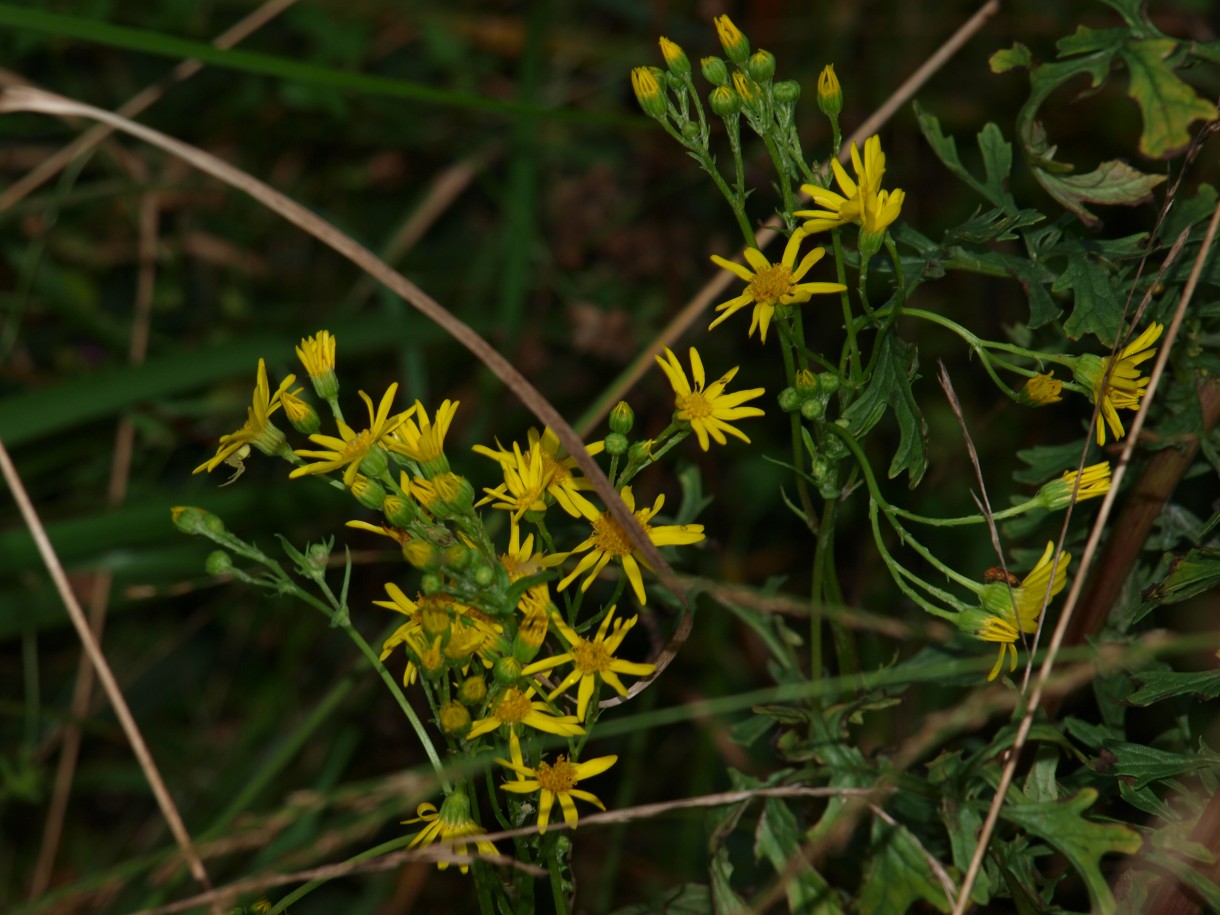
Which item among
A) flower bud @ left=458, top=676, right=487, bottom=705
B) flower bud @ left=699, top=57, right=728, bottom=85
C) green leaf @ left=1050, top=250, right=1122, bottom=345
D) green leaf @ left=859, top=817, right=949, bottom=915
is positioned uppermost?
flower bud @ left=699, top=57, right=728, bottom=85

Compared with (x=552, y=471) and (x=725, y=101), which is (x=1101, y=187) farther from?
(x=552, y=471)

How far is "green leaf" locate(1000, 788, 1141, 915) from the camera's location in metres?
1.36

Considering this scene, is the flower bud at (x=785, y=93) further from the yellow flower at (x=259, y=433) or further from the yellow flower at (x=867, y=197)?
the yellow flower at (x=259, y=433)

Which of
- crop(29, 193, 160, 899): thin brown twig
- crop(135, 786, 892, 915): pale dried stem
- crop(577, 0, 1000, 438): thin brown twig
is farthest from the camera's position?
crop(29, 193, 160, 899): thin brown twig

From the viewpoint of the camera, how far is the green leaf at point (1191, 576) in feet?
4.84

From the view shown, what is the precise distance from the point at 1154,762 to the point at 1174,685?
0.32 ft

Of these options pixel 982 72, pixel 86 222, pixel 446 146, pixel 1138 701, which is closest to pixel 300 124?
pixel 446 146

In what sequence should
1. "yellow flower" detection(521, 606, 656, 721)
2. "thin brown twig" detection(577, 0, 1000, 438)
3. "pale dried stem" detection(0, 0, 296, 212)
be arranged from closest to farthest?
"yellow flower" detection(521, 606, 656, 721) < "thin brown twig" detection(577, 0, 1000, 438) < "pale dried stem" detection(0, 0, 296, 212)

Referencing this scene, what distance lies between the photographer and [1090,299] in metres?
1.50

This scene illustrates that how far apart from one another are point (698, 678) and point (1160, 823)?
1.25 metres

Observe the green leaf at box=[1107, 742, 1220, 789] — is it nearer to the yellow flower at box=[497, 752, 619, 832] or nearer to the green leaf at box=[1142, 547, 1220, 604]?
the green leaf at box=[1142, 547, 1220, 604]

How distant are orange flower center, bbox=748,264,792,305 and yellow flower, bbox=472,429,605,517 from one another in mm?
264

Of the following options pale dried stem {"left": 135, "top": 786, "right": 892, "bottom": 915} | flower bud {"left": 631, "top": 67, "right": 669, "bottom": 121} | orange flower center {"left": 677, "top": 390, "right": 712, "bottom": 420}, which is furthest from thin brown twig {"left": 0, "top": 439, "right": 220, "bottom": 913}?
flower bud {"left": 631, "top": 67, "right": 669, "bottom": 121}

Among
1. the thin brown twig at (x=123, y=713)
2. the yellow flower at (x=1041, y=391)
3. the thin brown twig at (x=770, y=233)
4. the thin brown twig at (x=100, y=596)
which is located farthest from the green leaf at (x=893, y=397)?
the thin brown twig at (x=100, y=596)
